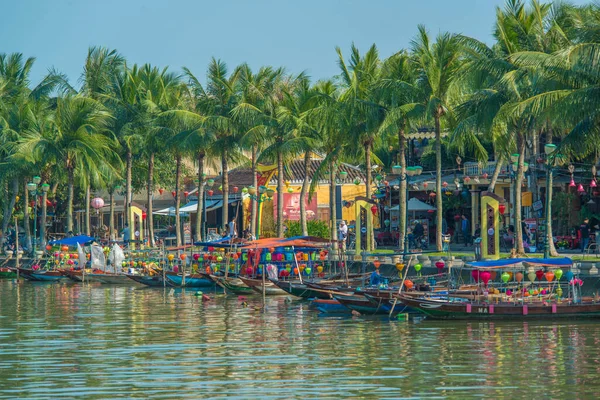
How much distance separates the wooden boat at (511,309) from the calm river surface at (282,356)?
1.56 feet

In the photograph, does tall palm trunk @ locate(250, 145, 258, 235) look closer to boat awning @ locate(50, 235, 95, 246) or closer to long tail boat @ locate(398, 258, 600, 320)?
boat awning @ locate(50, 235, 95, 246)

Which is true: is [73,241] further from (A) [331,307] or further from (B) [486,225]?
(B) [486,225]

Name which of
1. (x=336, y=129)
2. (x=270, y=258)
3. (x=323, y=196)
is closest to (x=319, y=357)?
(x=270, y=258)

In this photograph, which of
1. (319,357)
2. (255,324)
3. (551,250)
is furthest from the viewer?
(551,250)

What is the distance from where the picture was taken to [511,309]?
30.9 m

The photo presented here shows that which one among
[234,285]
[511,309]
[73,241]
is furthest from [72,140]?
[511,309]

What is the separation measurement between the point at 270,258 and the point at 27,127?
23710 mm

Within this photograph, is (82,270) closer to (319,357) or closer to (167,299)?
(167,299)

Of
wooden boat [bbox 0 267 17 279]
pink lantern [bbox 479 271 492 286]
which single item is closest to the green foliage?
wooden boat [bbox 0 267 17 279]

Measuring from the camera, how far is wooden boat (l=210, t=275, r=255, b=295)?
43.0 metres

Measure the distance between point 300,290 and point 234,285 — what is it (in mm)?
4768

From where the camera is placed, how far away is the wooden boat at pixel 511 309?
100ft

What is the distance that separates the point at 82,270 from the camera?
5016 cm

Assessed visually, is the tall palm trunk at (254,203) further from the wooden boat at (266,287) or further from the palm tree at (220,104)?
the wooden boat at (266,287)
